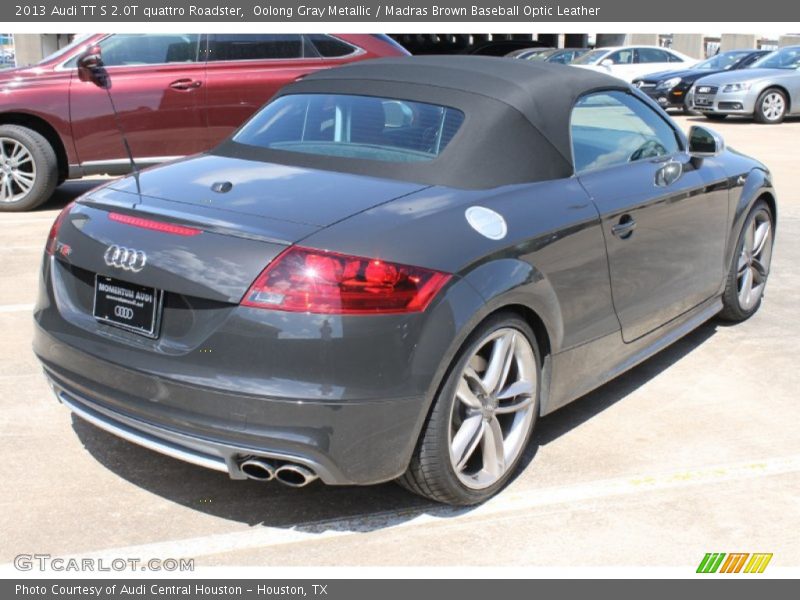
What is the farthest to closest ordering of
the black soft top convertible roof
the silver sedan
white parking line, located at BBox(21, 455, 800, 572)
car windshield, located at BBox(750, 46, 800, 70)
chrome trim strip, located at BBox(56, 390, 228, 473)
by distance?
car windshield, located at BBox(750, 46, 800, 70)
the silver sedan
the black soft top convertible roof
white parking line, located at BBox(21, 455, 800, 572)
chrome trim strip, located at BBox(56, 390, 228, 473)

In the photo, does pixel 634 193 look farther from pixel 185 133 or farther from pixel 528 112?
pixel 185 133

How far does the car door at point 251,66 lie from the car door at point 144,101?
0.13m

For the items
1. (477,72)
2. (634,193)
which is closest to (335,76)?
(477,72)

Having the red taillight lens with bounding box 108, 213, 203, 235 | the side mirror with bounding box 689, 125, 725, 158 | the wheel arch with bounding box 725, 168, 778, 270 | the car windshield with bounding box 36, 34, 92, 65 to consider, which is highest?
the car windshield with bounding box 36, 34, 92, 65

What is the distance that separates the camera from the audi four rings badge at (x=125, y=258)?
11.0 ft

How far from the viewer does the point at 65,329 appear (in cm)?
361

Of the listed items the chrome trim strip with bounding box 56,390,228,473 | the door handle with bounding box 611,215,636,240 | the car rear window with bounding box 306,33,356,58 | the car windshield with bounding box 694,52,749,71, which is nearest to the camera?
the chrome trim strip with bounding box 56,390,228,473

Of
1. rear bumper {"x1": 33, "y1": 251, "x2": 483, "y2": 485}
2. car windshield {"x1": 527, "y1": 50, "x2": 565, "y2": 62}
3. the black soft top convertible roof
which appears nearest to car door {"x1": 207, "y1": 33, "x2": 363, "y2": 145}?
the black soft top convertible roof

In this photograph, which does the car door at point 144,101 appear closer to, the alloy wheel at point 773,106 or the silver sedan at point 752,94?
the silver sedan at point 752,94

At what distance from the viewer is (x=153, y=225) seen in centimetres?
340

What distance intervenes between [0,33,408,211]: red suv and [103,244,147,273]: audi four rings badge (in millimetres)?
5787

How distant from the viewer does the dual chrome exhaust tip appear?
10.5 feet

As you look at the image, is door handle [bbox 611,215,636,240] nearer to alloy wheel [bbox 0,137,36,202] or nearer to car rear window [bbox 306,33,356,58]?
car rear window [bbox 306,33,356,58]

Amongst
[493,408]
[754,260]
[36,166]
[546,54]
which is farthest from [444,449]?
[546,54]
